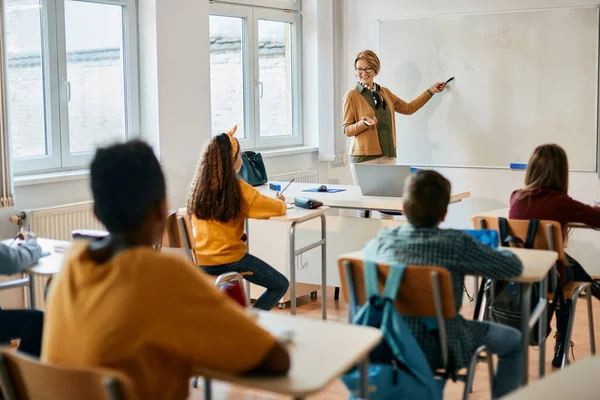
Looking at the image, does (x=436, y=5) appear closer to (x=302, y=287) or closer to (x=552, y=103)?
(x=552, y=103)

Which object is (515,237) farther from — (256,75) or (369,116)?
(256,75)

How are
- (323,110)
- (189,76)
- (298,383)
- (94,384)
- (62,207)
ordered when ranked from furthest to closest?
(323,110) < (189,76) < (62,207) < (298,383) < (94,384)

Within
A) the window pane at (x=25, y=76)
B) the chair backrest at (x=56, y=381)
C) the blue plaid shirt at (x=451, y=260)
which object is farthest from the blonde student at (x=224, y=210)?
the chair backrest at (x=56, y=381)

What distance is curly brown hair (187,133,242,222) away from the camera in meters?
3.82

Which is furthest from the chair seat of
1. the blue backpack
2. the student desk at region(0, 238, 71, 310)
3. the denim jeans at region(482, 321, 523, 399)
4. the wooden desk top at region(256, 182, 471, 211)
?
the student desk at region(0, 238, 71, 310)

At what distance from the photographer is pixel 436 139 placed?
6.63 meters

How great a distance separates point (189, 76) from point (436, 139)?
217cm

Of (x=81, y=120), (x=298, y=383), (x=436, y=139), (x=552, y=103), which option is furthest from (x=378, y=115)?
(x=298, y=383)

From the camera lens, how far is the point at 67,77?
199 inches

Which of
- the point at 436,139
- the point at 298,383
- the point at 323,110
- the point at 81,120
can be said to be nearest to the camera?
the point at 298,383

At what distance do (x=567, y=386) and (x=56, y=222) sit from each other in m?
3.95

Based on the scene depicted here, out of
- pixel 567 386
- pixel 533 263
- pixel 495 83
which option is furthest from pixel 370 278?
pixel 495 83

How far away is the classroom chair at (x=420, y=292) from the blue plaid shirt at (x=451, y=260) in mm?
40

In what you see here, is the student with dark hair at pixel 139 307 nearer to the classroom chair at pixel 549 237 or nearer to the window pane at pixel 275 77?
the classroom chair at pixel 549 237
